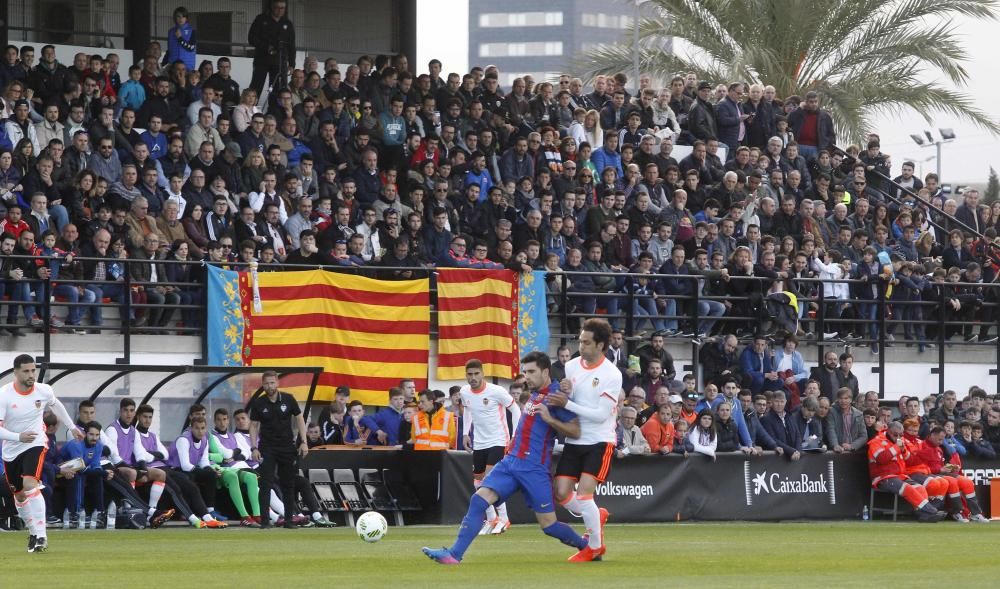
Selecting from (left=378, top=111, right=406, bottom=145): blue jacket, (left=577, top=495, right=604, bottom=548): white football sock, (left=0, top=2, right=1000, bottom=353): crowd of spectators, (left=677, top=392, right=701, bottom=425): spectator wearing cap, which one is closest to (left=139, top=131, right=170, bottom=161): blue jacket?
(left=0, top=2, right=1000, bottom=353): crowd of spectators

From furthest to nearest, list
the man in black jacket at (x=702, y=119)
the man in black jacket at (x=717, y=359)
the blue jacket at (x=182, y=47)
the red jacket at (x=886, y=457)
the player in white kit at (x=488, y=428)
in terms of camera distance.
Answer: the man in black jacket at (x=702, y=119) → the blue jacket at (x=182, y=47) → the man in black jacket at (x=717, y=359) → the red jacket at (x=886, y=457) → the player in white kit at (x=488, y=428)

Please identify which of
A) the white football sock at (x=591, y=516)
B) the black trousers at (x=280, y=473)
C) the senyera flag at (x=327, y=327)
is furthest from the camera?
the senyera flag at (x=327, y=327)

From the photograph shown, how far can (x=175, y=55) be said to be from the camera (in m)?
27.8

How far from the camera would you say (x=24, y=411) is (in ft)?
54.7

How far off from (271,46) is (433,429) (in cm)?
855

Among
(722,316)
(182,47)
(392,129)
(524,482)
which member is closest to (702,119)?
(722,316)

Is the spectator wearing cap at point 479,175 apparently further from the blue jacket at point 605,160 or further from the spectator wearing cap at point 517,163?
the blue jacket at point 605,160

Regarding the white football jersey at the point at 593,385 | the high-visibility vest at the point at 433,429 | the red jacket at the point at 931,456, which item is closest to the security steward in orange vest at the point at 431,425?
the high-visibility vest at the point at 433,429

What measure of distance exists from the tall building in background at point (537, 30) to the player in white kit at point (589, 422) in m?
131

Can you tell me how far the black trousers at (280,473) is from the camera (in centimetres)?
2142

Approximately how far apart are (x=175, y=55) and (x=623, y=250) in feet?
26.3

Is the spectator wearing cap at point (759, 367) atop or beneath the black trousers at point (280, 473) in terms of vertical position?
atop

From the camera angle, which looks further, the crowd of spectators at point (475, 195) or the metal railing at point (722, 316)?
the crowd of spectators at point (475, 195)

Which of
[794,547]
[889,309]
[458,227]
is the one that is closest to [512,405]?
[794,547]
